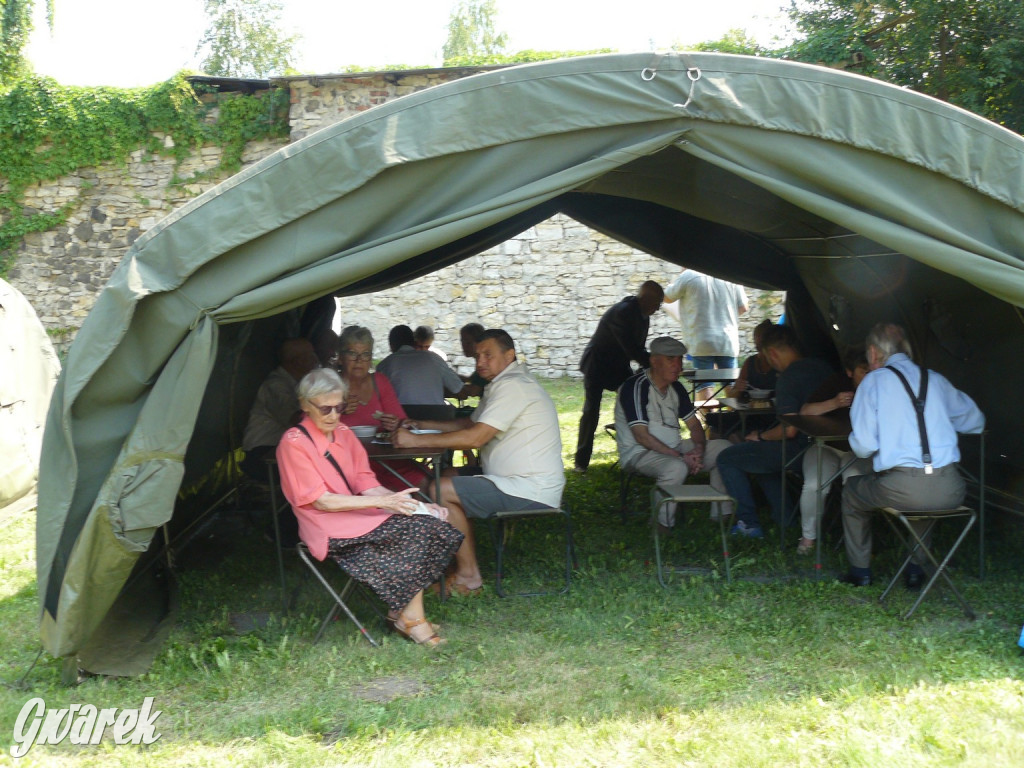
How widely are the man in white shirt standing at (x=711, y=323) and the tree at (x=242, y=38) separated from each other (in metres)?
24.6

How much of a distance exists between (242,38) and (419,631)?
98.0 feet

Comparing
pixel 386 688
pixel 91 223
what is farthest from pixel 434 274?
pixel 386 688

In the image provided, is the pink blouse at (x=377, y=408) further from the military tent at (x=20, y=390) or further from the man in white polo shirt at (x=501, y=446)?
the military tent at (x=20, y=390)

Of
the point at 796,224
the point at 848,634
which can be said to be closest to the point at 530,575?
the point at 848,634

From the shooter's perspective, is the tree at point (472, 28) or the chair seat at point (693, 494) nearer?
the chair seat at point (693, 494)

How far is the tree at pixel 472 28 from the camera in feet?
102

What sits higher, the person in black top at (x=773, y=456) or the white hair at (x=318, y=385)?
the white hair at (x=318, y=385)

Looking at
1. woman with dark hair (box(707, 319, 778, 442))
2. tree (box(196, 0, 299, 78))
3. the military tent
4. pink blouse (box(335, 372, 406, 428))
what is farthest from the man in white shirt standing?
tree (box(196, 0, 299, 78))

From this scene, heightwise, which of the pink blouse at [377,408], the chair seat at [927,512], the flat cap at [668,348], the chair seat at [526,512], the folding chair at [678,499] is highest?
the flat cap at [668,348]

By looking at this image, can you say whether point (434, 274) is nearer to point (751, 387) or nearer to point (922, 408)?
point (751, 387)

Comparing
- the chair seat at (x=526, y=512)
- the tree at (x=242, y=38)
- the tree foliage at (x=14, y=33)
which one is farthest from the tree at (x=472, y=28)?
the chair seat at (x=526, y=512)

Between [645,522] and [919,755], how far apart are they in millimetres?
3164

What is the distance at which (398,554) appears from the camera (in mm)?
4148

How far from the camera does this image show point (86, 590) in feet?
12.3
